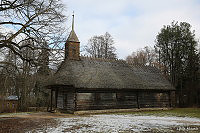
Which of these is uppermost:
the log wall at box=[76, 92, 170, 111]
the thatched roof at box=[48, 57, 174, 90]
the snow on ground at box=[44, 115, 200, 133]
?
the thatched roof at box=[48, 57, 174, 90]

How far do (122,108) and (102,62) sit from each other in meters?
5.52

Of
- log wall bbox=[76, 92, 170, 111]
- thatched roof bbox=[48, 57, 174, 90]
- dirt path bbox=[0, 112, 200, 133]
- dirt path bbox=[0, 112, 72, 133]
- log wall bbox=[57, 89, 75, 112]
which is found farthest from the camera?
log wall bbox=[76, 92, 170, 111]

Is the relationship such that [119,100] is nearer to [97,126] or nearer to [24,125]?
[97,126]

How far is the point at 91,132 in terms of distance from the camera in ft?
30.7

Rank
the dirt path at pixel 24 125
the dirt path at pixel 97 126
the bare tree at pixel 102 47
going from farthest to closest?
the bare tree at pixel 102 47, the dirt path at pixel 24 125, the dirt path at pixel 97 126

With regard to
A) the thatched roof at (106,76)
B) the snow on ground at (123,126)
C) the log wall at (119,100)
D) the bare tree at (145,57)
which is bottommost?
the snow on ground at (123,126)

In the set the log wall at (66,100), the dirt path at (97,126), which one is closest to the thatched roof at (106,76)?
the log wall at (66,100)

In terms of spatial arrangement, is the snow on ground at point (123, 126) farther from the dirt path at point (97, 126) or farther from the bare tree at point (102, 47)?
the bare tree at point (102, 47)

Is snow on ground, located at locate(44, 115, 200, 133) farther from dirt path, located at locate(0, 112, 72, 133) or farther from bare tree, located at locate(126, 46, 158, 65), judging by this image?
bare tree, located at locate(126, 46, 158, 65)

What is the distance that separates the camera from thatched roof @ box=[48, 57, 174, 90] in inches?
727

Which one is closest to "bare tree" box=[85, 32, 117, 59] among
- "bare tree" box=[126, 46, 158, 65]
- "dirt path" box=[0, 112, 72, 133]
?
"bare tree" box=[126, 46, 158, 65]

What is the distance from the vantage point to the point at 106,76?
2048 cm

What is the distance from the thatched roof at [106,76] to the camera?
18.5 meters

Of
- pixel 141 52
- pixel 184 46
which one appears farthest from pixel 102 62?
pixel 141 52
